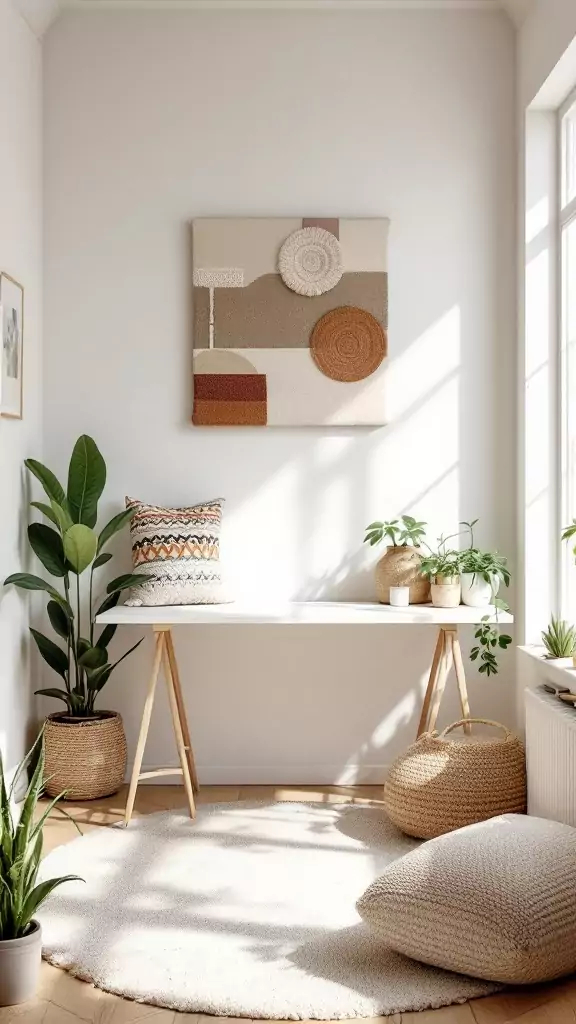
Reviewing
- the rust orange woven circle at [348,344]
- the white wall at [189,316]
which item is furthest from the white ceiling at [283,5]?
the rust orange woven circle at [348,344]

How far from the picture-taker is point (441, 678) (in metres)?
4.14

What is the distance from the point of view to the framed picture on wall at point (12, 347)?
3965mm

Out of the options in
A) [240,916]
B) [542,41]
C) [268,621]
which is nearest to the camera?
[240,916]

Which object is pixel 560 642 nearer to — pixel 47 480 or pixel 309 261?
pixel 309 261

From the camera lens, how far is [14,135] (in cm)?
415

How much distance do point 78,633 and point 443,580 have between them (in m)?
1.44

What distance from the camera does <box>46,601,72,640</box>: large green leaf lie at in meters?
4.29

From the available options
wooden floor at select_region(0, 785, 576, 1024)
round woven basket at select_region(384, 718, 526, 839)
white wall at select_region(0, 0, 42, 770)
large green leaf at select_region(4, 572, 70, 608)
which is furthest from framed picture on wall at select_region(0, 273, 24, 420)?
wooden floor at select_region(0, 785, 576, 1024)

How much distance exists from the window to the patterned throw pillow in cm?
136

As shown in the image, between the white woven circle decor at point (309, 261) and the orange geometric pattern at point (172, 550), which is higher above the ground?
the white woven circle decor at point (309, 261)

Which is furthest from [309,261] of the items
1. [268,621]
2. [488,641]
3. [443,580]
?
[488,641]

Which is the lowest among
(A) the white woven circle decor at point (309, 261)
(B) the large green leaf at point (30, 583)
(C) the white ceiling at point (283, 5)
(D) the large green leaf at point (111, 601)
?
(D) the large green leaf at point (111, 601)

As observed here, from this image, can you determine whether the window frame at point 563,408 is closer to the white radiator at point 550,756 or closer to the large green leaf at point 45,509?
the white radiator at point 550,756

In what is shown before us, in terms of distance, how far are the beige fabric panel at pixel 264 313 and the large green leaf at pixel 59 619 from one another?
122cm
